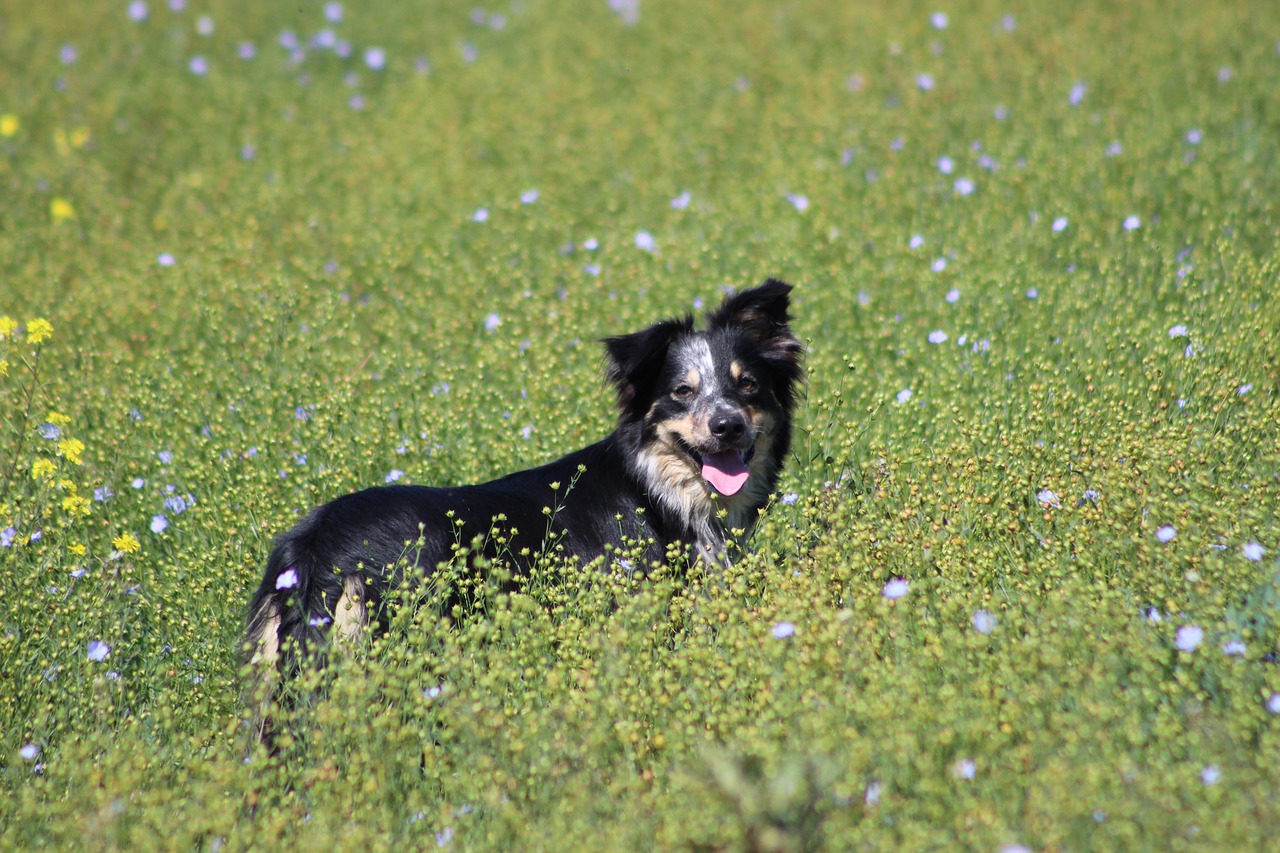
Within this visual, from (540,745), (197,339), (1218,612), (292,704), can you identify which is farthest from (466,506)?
(197,339)

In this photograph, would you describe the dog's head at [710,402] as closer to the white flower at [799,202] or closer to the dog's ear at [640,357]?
the dog's ear at [640,357]

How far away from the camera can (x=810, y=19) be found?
420 inches

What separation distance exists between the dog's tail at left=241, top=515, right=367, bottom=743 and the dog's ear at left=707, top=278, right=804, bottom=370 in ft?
6.98

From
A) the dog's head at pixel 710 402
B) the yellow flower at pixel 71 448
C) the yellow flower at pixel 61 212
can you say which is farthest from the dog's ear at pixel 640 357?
the yellow flower at pixel 61 212

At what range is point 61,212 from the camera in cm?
860

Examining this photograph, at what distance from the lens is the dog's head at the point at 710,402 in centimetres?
494

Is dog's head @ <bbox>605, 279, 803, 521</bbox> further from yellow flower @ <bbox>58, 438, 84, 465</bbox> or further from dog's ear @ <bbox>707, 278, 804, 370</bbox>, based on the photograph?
yellow flower @ <bbox>58, 438, 84, 465</bbox>

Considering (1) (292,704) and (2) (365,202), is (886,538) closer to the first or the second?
(1) (292,704)

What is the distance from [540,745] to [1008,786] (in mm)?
1315

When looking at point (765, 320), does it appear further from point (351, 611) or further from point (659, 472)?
point (351, 611)

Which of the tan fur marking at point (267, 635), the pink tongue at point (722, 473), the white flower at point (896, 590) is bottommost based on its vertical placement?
the tan fur marking at point (267, 635)

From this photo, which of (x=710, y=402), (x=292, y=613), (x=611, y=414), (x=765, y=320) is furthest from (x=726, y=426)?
(x=292, y=613)

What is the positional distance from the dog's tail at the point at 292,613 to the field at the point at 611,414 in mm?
195

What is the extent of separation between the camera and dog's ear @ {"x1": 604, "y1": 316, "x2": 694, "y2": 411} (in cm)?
500
